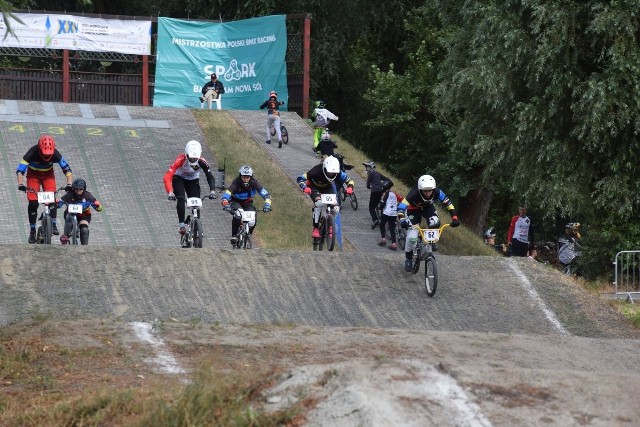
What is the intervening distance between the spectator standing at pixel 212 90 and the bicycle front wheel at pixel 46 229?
1966cm

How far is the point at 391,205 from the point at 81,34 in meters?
17.1

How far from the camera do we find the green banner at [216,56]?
3856cm

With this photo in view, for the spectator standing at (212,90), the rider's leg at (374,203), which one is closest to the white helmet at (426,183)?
the rider's leg at (374,203)

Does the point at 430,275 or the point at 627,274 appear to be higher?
the point at 430,275

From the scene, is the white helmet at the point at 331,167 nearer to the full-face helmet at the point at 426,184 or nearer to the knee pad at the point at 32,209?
the full-face helmet at the point at 426,184

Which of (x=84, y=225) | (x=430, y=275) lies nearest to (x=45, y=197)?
(x=84, y=225)

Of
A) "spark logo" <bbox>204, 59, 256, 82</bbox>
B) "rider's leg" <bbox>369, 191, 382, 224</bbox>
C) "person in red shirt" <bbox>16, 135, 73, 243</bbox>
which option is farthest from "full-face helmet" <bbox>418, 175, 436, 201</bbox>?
"spark logo" <bbox>204, 59, 256, 82</bbox>

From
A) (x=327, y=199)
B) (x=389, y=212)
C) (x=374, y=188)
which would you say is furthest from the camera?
(x=374, y=188)

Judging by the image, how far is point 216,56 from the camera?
128 feet

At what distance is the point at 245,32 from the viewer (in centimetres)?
3894

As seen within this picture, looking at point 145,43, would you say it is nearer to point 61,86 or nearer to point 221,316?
point 61,86

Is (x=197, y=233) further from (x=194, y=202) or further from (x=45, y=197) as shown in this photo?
(x=45, y=197)

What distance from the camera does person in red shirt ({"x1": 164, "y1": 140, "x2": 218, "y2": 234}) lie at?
61.9 ft

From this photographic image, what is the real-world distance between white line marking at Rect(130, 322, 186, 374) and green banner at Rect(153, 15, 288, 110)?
25961mm
